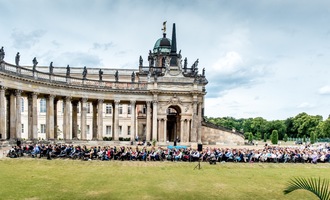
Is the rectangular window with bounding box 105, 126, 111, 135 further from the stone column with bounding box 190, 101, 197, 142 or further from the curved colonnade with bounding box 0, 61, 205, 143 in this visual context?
the stone column with bounding box 190, 101, 197, 142

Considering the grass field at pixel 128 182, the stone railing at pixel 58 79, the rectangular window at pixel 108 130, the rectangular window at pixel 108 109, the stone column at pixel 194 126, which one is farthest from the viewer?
the rectangular window at pixel 108 109

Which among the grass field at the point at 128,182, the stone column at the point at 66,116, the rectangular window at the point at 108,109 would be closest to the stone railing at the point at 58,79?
the stone column at the point at 66,116

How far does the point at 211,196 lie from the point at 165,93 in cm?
4330

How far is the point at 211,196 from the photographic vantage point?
17.6 meters

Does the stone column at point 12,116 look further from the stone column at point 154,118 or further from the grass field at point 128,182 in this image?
the stone column at point 154,118

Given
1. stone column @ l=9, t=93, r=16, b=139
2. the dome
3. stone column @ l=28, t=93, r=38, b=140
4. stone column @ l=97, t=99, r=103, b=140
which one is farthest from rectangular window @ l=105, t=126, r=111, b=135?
stone column @ l=9, t=93, r=16, b=139

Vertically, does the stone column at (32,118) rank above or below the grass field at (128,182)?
above

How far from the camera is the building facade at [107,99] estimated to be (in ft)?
143

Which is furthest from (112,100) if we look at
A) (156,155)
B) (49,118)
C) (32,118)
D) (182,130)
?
(156,155)

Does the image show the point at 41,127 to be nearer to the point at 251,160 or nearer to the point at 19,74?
the point at 19,74

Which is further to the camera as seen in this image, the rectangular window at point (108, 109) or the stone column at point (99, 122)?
the rectangular window at point (108, 109)

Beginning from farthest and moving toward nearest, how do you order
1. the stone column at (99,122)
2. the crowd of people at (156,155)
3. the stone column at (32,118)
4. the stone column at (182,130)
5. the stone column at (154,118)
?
1. the stone column at (182,130)
2. the stone column at (154,118)
3. the stone column at (99,122)
4. the stone column at (32,118)
5. the crowd of people at (156,155)

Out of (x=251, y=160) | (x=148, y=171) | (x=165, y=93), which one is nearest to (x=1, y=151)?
(x=148, y=171)

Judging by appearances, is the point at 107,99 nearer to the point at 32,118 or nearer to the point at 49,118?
the point at 49,118
